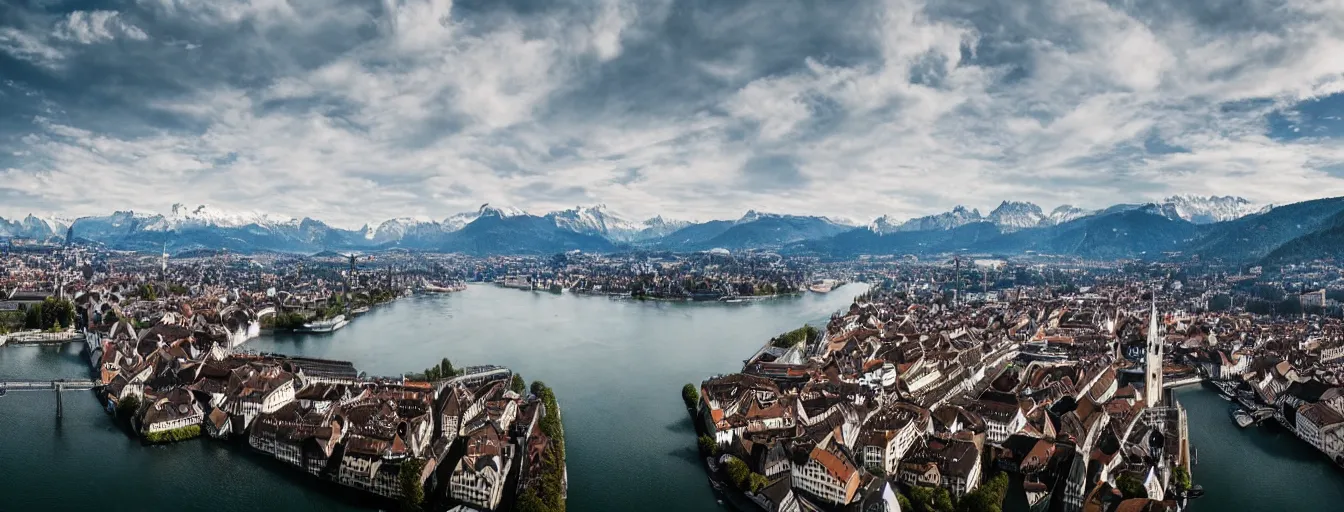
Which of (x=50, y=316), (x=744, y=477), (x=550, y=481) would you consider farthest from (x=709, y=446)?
(x=50, y=316)

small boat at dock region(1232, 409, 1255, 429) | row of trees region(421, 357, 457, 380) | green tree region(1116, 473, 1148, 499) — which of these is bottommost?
small boat at dock region(1232, 409, 1255, 429)

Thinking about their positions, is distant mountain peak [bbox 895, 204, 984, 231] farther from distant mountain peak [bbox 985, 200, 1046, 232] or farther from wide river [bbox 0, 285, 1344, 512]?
wide river [bbox 0, 285, 1344, 512]


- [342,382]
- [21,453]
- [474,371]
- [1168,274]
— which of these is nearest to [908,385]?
[474,371]

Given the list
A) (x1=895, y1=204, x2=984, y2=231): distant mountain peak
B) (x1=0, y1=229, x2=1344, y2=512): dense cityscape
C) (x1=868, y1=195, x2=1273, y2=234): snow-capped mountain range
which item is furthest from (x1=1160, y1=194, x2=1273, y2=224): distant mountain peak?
(x1=0, y1=229, x2=1344, y2=512): dense cityscape

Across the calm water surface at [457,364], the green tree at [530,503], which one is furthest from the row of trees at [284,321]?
the green tree at [530,503]

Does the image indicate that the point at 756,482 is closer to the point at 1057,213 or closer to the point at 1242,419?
the point at 1242,419

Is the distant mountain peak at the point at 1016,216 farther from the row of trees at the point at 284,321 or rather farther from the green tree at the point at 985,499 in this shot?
the green tree at the point at 985,499
